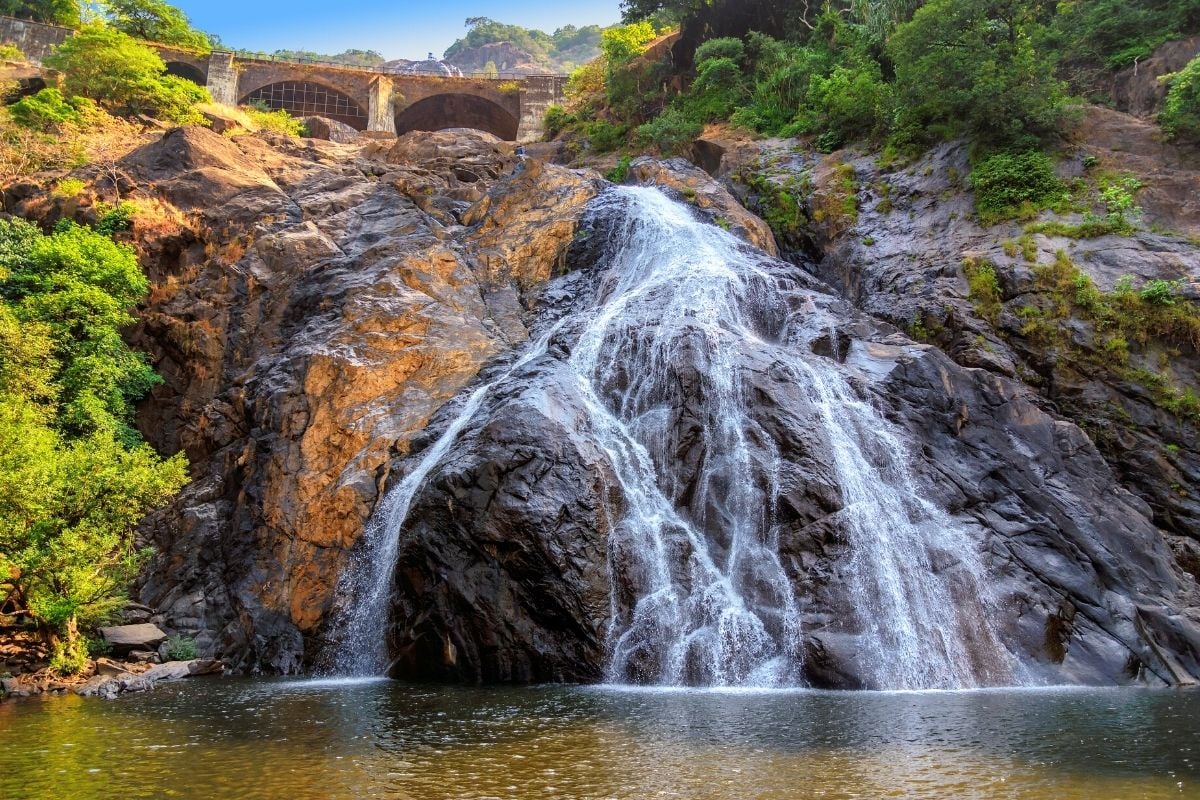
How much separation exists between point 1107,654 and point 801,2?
108 feet

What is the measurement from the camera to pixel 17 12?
4525 cm

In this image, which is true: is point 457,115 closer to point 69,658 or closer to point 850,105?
point 850,105

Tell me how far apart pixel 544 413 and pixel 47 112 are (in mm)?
26213

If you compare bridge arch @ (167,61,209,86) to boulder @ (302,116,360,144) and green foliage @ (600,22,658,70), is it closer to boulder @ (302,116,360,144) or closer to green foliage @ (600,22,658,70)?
boulder @ (302,116,360,144)

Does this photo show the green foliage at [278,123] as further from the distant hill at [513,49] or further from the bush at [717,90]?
the distant hill at [513,49]

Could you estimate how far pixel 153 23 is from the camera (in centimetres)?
4497

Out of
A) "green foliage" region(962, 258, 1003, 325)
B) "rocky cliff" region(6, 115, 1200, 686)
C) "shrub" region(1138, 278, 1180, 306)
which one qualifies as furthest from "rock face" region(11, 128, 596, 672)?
"shrub" region(1138, 278, 1180, 306)

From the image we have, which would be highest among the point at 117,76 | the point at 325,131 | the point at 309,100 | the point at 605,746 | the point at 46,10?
the point at 46,10

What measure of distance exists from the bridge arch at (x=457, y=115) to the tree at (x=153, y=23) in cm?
1215

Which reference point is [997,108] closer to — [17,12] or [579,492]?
[579,492]

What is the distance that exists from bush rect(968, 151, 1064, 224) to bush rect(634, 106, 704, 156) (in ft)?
43.7

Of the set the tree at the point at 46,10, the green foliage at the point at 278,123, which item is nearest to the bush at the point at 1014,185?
the green foliage at the point at 278,123

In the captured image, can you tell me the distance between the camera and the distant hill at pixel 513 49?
117812 mm

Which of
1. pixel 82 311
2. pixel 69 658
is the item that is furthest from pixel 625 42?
pixel 69 658
